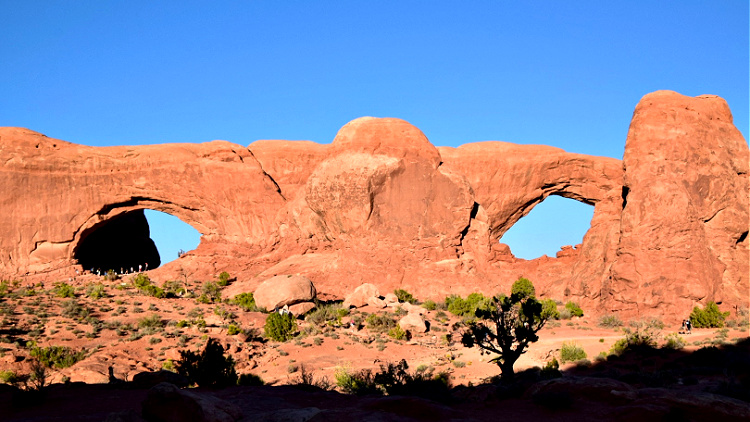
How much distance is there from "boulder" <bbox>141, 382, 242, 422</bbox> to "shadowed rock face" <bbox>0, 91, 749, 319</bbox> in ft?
86.6

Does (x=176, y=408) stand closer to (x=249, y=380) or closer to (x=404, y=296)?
(x=249, y=380)

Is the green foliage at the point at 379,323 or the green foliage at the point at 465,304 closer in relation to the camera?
the green foliage at the point at 379,323

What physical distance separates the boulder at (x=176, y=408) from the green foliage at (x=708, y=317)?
25.7 m

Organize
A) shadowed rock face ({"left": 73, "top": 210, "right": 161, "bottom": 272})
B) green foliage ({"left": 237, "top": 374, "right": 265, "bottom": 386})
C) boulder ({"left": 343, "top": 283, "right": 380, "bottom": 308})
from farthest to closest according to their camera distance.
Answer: shadowed rock face ({"left": 73, "top": 210, "right": 161, "bottom": 272}) < boulder ({"left": 343, "top": 283, "right": 380, "bottom": 308}) < green foliage ({"left": 237, "top": 374, "right": 265, "bottom": 386})

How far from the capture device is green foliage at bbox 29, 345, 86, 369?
62.5 ft

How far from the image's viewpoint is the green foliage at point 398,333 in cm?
2519

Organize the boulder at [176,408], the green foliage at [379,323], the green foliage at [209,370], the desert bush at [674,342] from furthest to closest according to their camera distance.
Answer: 1. the green foliage at [379,323]
2. the desert bush at [674,342]
3. the green foliage at [209,370]
4. the boulder at [176,408]

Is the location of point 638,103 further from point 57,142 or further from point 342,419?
point 57,142

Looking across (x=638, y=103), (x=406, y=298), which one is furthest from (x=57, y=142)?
(x=638, y=103)

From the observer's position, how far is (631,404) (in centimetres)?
862

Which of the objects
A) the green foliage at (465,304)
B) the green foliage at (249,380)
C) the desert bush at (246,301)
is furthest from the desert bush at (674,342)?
the desert bush at (246,301)

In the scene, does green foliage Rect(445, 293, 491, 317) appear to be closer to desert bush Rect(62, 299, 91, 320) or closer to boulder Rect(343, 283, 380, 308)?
boulder Rect(343, 283, 380, 308)

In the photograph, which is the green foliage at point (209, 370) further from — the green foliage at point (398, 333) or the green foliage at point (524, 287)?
the green foliage at point (524, 287)

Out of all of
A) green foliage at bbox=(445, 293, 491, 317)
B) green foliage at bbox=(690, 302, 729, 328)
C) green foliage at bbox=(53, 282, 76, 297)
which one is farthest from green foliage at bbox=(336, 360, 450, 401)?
green foliage at bbox=(53, 282, 76, 297)
